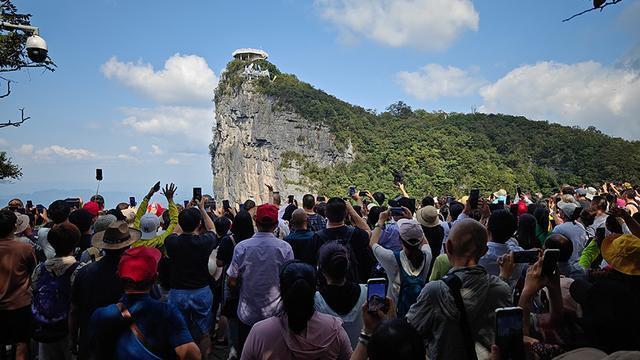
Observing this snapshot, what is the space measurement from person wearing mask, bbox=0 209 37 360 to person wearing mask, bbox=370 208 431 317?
11.1 ft

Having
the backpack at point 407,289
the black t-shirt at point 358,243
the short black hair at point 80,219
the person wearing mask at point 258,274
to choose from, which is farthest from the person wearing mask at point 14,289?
the backpack at point 407,289

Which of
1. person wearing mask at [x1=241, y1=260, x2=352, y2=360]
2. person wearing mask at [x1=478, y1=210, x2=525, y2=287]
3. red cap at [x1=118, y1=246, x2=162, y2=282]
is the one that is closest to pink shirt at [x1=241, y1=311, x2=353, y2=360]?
person wearing mask at [x1=241, y1=260, x2=352, y2=360]

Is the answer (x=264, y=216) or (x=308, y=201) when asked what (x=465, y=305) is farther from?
(x=308, y=201)

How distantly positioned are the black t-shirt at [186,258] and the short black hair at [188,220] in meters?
0.07

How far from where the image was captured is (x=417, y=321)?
7.84ft

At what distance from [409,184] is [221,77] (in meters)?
40.0

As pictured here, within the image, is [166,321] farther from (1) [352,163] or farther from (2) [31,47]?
(1) [352,163]

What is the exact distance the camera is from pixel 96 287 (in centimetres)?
327

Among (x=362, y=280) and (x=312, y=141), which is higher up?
(x=312, y=141)

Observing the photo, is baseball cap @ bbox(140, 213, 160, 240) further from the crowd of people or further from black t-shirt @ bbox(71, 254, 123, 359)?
black t-shirt @ bbox(71, 254, 123, 359)

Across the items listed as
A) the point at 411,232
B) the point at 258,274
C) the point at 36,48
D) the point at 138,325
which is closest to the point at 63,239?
the point at 258,274

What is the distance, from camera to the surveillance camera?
→ 6414 millimetres

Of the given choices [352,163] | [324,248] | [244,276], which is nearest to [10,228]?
[244,276]

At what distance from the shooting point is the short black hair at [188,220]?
4.19 meters
